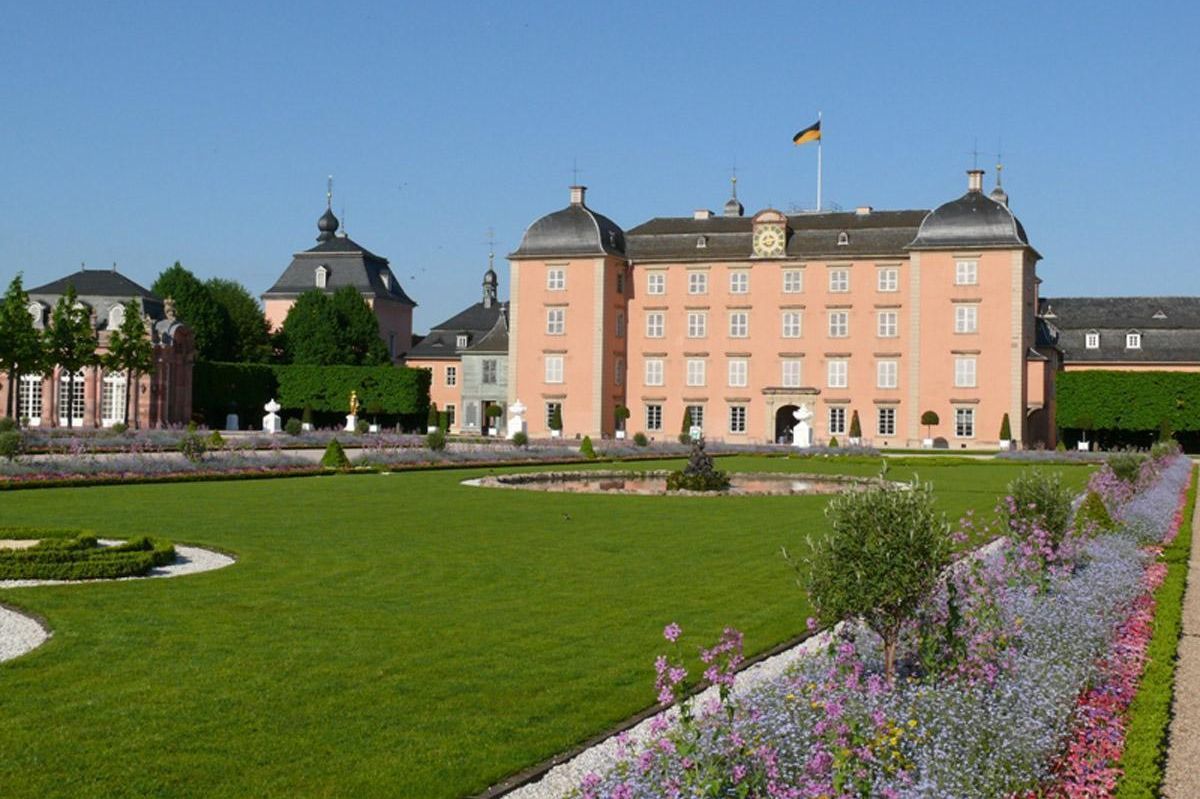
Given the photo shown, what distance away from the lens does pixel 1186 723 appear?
25.7 feet

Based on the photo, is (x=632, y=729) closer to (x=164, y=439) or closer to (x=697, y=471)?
(x=697, y=471)

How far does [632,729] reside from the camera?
723cm

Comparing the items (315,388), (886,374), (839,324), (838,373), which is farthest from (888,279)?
(315,388)

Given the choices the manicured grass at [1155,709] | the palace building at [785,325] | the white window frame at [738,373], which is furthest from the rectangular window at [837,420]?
the manicured grass at [1155,709]

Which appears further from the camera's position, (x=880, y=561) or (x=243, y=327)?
(x=243, y=327)

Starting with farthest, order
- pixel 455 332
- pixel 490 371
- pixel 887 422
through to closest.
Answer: pixel 455 332, pixel 490 371, pixel 887 422

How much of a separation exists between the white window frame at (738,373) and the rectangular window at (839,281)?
5141 millimetres

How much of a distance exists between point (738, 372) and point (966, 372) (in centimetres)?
1020

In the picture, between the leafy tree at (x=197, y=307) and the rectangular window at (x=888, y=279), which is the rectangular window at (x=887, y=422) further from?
the leafy tree at (x=197, y=307)

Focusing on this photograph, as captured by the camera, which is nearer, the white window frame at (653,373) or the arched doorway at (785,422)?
the arched doorway at (785,422)

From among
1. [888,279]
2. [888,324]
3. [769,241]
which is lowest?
[888,324]

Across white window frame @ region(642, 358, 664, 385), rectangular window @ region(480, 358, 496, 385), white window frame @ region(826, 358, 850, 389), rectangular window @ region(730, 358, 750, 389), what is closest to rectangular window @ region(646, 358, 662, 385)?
white window frame @ region(642, 358, 664, 385)

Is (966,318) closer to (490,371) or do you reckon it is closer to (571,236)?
(571,236)

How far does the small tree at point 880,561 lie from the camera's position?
7.36 m
